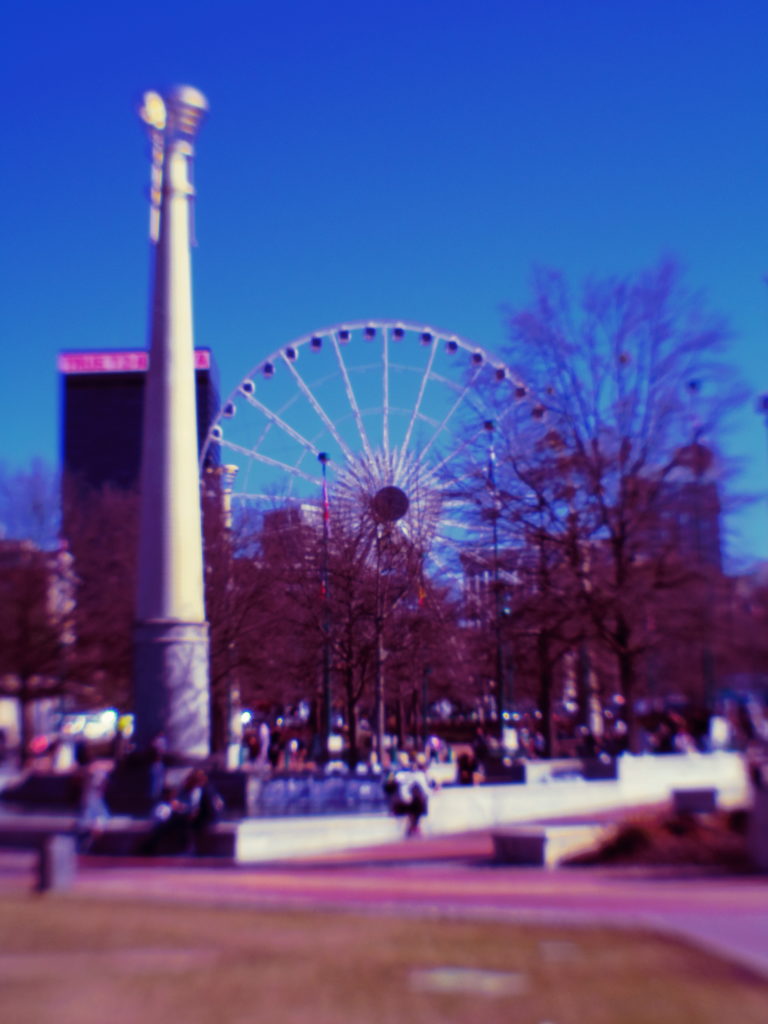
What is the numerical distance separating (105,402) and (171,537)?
337 ft

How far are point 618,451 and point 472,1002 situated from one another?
2422cm

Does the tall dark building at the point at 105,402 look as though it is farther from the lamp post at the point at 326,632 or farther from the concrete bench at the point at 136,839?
the concrete bench at the point at 136,839

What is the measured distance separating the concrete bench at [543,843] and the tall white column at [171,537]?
7.63 m

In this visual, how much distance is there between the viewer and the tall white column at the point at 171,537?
2316cm

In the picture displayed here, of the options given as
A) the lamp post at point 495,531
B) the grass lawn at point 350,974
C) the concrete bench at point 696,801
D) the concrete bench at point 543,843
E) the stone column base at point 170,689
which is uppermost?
the lamp post at point 495,531

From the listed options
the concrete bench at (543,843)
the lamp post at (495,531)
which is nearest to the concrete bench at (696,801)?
the concrete bench at (543,843)

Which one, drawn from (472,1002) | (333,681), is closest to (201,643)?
(472,1002)

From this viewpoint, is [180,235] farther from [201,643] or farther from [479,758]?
[479,758]

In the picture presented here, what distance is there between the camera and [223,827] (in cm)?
1864

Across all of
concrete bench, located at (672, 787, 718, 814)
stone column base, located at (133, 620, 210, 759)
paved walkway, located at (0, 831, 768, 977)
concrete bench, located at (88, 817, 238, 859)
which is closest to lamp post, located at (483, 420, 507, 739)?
stone column base, located at (133, 620, 210, 759)

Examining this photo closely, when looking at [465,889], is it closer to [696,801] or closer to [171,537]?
[696,801]

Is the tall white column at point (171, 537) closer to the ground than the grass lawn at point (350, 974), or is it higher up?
higher up

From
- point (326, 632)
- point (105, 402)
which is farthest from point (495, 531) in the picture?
point (105, 402)

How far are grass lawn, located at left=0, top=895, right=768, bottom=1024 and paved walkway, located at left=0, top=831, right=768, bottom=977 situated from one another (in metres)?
0.66
